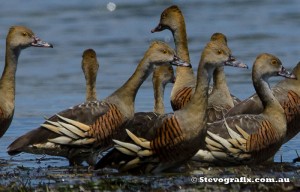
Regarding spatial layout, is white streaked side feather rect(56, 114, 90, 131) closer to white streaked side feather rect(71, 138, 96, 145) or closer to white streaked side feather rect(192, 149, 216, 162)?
white streaked side feather rect(71, 138, 96, 145)

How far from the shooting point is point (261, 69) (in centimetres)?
1469

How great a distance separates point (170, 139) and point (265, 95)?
1868 mm

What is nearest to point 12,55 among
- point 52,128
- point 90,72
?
point 90,72

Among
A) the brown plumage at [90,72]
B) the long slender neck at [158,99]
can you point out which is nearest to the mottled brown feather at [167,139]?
the long slender neck at [158,99]

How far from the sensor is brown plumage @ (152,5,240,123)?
16142mm

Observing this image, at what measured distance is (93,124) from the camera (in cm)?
1482

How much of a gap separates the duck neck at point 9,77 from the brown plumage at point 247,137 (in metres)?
3.29

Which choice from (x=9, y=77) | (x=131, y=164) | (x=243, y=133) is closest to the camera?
(x=131, y=164)

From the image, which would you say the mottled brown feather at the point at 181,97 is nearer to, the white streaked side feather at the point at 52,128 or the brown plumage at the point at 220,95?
the brown plumage at the point at 220,95

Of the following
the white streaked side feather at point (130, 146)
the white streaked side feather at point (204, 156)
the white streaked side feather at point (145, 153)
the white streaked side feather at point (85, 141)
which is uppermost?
the white streaked side feather at point (130, 146)

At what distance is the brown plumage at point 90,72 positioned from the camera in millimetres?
16891

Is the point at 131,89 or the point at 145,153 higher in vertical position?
the point at 131,89

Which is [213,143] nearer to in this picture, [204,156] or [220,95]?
[204,156]

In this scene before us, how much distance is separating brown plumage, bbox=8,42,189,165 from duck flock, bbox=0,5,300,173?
13 millimetres
